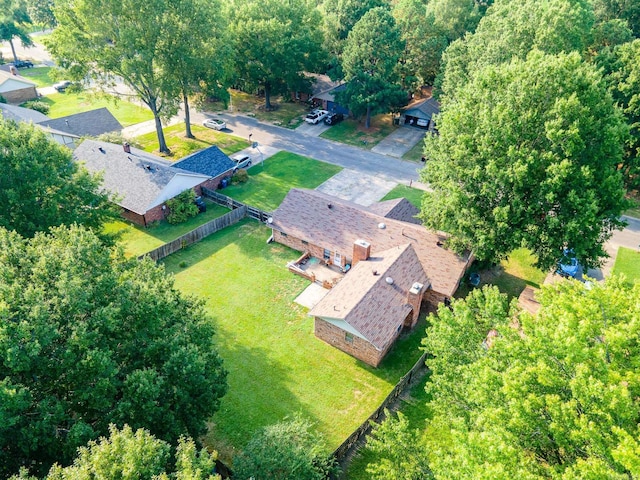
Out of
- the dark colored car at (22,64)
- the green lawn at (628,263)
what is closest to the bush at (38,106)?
the dark colored car at (22,64)

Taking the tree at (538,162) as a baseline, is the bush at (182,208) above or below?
below

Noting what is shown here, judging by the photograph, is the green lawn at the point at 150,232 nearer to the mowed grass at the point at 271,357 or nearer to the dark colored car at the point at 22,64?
the mowed grass at the point at 271,357

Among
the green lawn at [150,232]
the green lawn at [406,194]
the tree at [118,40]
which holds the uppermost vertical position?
the tree at [118,40]

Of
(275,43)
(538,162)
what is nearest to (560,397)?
(538,162)

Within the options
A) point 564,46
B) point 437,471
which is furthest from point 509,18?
point 437,471

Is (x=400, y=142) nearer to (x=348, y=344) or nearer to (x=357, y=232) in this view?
(x=357, y=232)

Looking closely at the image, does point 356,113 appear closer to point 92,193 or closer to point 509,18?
point 509,18

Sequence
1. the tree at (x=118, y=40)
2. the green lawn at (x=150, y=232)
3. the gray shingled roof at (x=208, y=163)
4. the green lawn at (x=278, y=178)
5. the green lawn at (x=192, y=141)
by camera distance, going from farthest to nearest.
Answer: the green lawn at (x=192, y=141), the green lawn at (x=278, y=178), the gray shingled roof at (x=208, y=163), the tree at (x=118, y=40), the green lawn at (x=150, y=232)
